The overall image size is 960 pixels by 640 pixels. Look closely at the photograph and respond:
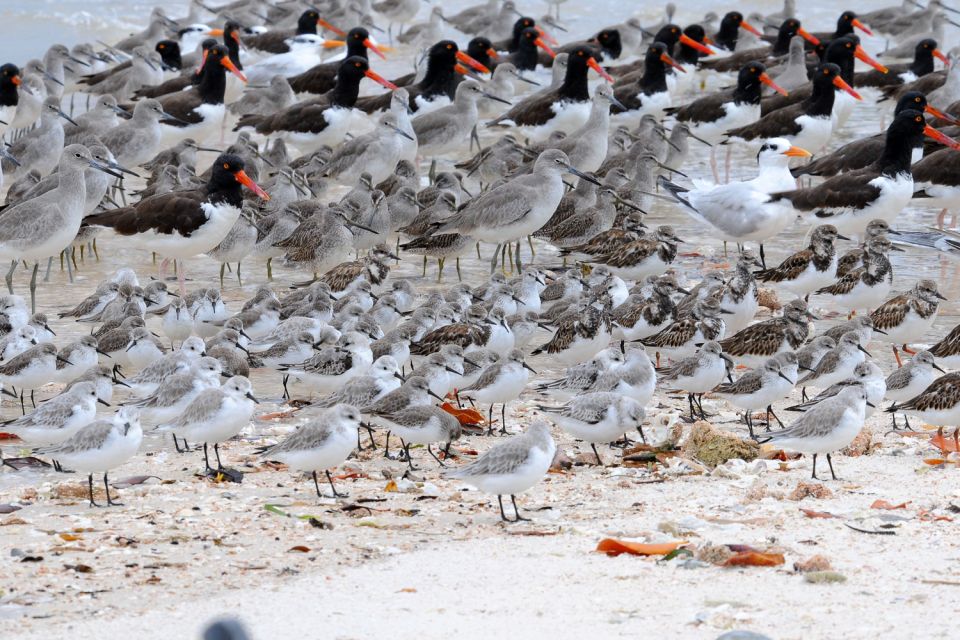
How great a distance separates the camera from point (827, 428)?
8.49 m

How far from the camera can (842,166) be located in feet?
53.0

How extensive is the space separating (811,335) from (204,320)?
502 cm

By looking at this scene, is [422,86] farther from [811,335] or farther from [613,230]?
[811,335]

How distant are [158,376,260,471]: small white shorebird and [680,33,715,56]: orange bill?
15754 millimetres

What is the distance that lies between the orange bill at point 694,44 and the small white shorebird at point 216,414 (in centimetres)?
1575

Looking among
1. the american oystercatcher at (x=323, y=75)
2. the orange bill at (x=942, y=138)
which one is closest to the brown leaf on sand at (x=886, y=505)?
the orange bill at (x=942, y=138)

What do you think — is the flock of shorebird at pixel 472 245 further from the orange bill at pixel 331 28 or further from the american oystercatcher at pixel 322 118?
the orange bill at pixel 331 28

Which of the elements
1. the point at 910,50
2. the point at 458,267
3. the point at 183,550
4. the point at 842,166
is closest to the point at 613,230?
the point at 458,267

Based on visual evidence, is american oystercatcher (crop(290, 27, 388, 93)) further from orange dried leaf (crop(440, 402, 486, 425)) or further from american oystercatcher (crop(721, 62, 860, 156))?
orange dried leaf (crop(440, 402, 486, 425))

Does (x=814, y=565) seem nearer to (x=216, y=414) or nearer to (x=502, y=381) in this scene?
(x=502, y=381)

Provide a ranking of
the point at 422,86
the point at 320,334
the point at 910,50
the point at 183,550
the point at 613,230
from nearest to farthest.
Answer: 1. the point at 183,550
2. the point at 320,334
3. the point at 613,230
4. the point at 422,86
5. the point at 910,50

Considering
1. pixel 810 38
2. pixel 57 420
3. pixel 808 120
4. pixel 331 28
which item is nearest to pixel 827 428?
pixel 57 420

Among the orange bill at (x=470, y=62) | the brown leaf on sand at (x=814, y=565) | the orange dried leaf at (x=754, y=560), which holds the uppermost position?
the orange bill at (x=470, y=62)

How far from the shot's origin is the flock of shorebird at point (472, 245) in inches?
364
